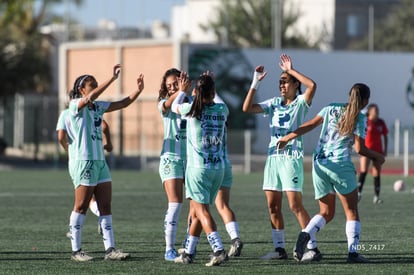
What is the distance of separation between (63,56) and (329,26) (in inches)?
1398

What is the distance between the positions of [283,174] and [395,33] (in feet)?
252

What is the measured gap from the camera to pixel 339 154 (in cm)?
1278

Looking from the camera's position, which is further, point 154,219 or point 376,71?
point 376,71

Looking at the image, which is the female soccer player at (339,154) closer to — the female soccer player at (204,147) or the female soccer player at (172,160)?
the female soccer player at (204,147)

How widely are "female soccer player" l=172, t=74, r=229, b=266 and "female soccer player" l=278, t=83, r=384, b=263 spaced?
792mm

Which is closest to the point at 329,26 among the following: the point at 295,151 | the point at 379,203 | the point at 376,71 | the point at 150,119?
the point at 376,71

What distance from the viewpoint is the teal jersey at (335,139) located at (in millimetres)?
12766

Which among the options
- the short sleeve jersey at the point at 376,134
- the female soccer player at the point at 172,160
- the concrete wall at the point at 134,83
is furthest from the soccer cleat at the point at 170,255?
the concrete wall at the point at 134,83

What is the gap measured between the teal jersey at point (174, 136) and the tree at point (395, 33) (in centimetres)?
7502

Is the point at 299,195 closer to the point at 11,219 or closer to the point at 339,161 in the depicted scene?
the point at 339,161

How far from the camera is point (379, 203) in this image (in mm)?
22938

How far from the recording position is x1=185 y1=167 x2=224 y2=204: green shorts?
12.5 metres

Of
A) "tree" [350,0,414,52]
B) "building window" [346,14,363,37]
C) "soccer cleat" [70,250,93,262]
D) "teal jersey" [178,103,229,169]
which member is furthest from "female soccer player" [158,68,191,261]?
"building window" [346,14,363,37]

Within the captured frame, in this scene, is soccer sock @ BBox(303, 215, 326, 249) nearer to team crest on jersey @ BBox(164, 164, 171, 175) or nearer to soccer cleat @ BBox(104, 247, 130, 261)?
team crest on jersey @ BBox(164, 164, 171, 175)
